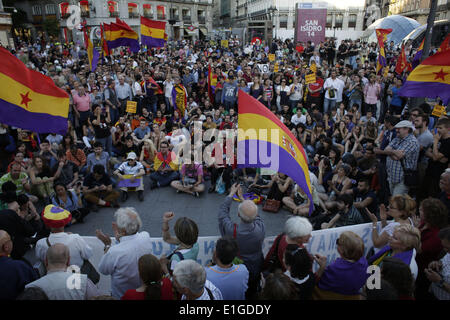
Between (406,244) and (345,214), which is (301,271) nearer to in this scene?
(406,244)

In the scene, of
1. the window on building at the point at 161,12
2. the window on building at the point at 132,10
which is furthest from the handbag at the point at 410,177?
the window on building at the point at 161,12

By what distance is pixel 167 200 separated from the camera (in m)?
6.79

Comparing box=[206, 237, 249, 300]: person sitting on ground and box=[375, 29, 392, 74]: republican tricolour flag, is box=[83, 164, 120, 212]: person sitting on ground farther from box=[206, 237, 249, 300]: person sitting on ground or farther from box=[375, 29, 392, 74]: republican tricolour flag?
box=[375, 29, 392, 74]: republican tricolour flag

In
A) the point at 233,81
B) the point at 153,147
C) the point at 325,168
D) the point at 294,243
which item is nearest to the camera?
the point at 294,243

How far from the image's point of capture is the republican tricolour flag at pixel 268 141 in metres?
3.35

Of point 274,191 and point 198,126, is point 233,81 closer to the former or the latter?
point 198,126

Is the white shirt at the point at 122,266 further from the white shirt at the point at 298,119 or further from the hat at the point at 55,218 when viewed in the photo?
the white shirt at the point at 298,119

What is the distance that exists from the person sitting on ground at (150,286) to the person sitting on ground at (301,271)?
0.99m

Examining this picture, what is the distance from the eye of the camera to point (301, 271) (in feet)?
8.02

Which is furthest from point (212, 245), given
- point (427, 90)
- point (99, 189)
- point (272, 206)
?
point (427, 90)

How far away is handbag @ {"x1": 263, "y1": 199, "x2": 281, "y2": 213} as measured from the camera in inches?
242

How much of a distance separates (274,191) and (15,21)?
151 feet

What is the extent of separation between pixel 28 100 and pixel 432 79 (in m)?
6.54
